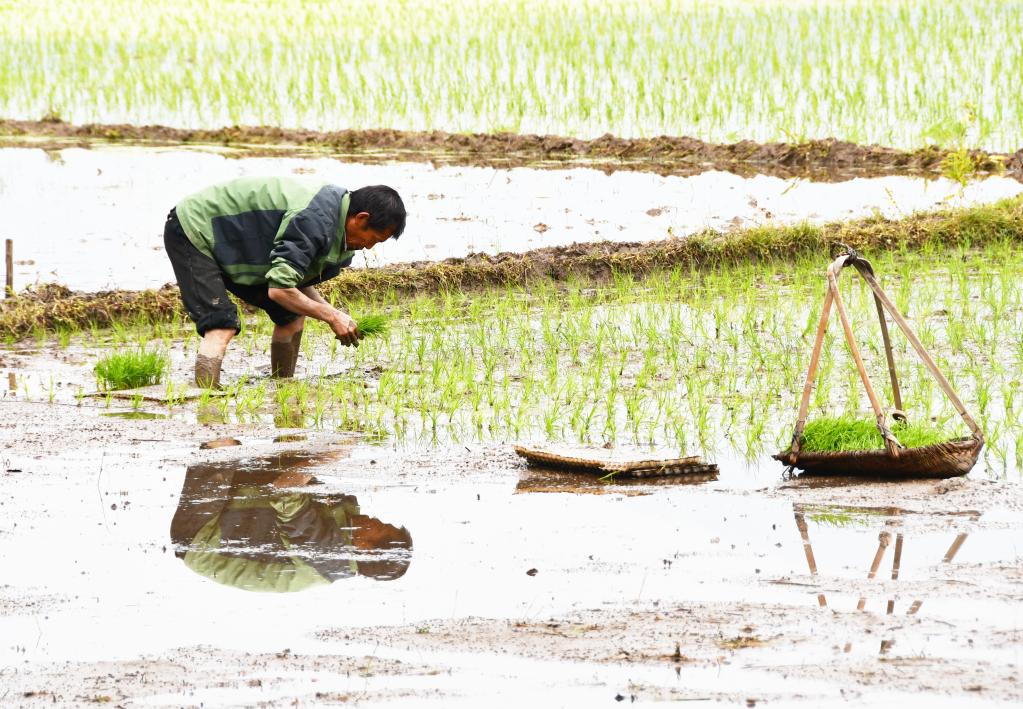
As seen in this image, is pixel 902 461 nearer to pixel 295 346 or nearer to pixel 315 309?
pixel 315 309

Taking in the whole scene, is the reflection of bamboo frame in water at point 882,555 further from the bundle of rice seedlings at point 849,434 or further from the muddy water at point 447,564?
the bundle of rice seedlings at point 849,434

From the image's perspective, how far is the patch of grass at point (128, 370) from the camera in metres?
5.61

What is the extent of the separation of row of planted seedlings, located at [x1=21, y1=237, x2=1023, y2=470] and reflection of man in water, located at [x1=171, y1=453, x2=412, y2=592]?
0.79 metres

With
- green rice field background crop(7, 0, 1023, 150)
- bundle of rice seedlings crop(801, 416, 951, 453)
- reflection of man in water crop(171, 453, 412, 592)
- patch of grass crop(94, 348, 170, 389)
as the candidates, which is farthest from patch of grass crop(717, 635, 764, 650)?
green rice field background crop(7, 0, 1023, 150)

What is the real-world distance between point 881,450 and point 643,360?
199 centimetres

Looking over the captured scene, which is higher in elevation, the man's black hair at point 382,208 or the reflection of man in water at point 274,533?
the man's black hair at point 382,208

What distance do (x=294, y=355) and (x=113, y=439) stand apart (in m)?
1.16

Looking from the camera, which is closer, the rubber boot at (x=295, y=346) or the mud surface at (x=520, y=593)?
the mud surface at (x=520, y=593)

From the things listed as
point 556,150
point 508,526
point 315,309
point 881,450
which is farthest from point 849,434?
point 556,150

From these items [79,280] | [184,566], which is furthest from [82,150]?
[184,566]

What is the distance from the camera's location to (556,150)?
10055 millimetres

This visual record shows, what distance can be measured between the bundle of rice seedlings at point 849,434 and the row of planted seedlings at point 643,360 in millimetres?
173

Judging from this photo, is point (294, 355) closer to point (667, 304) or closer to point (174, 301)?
point (174, 301)

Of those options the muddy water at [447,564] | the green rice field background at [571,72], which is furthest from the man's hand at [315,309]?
the green rice field background at [571,72]
